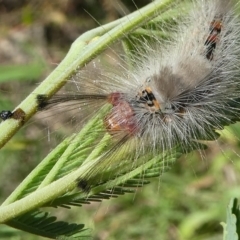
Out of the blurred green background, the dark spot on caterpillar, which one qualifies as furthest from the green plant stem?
the blurred green background

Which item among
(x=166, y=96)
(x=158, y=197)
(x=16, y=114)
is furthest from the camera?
(x=158, y=197)

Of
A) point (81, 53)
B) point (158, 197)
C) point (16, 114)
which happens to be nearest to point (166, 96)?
point (81, 53)

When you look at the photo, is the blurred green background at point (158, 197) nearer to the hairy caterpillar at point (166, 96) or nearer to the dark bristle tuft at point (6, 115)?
the hairy caterpillar at point (166, 96)

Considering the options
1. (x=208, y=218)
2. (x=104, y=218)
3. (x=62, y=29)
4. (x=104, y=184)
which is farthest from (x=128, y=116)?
(x=62, y=29)

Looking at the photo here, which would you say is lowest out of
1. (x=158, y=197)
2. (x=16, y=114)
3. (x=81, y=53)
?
(x=16, y=114)

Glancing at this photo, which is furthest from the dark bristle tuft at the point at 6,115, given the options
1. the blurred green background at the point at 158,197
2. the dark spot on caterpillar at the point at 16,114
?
the blurred green background at the point at 158,197

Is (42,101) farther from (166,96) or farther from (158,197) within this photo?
(158,197)

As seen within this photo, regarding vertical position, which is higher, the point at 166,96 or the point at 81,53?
the point at 81,53

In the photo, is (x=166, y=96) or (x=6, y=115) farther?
(x=166, y=96)
